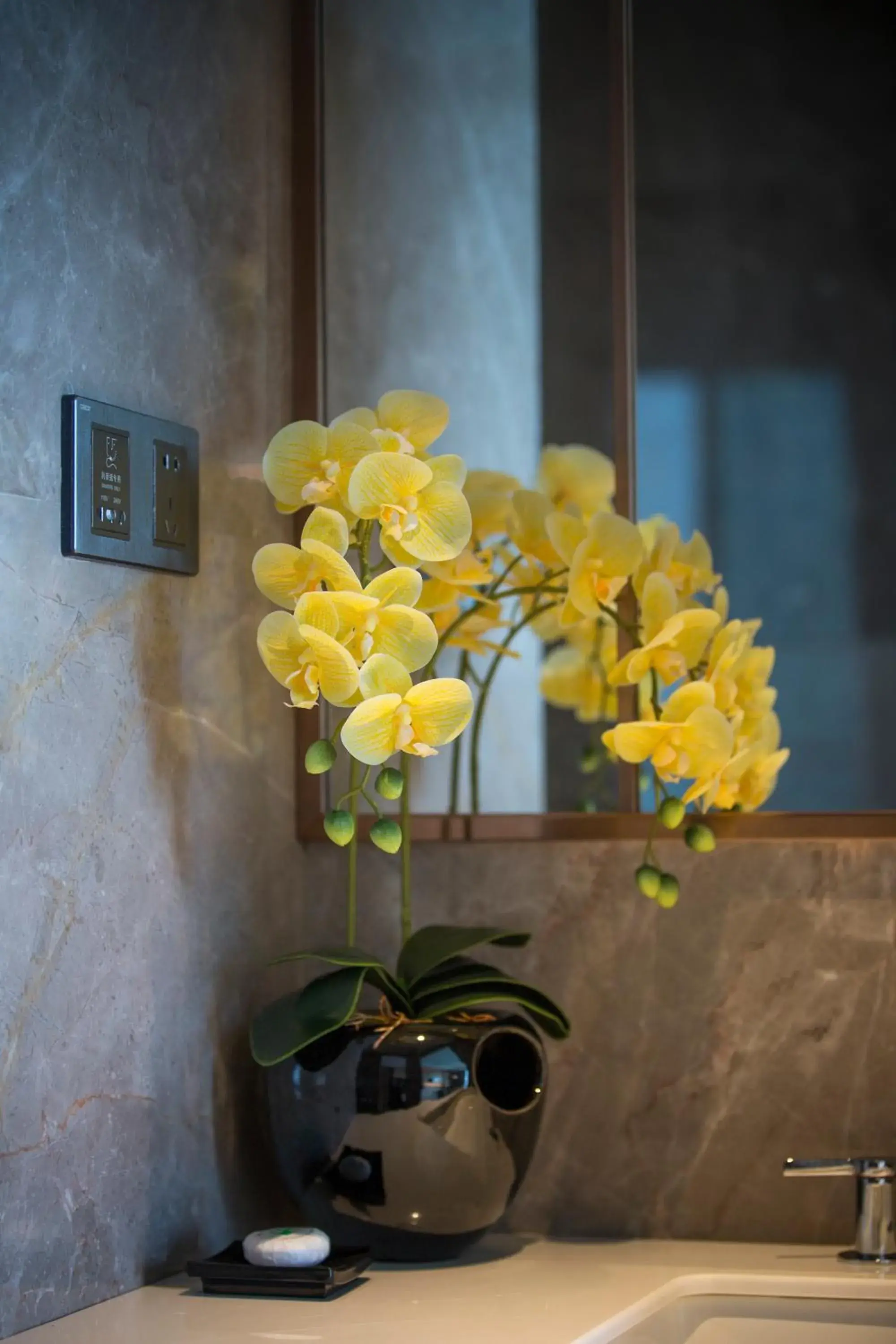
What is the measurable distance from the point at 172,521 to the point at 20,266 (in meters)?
0.25

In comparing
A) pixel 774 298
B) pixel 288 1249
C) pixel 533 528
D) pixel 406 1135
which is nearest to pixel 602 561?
pixel 533 528

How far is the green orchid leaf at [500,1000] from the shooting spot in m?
1.24

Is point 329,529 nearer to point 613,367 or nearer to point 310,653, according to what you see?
point 310,653

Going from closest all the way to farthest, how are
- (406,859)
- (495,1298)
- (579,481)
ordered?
1. (495,1298)
2. (406,859)
3. (579,481)

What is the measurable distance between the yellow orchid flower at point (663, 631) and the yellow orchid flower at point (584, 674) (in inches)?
5.5

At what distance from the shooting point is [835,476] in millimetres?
2379

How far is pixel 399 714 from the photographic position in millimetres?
1148

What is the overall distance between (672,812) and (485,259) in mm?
736

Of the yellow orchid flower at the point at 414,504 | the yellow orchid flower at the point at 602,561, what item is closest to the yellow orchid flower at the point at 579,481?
the yellow orchid flower at the point at 602,561

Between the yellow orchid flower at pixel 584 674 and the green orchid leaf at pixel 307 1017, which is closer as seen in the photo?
the green orchid leaf at pixel 307 1017

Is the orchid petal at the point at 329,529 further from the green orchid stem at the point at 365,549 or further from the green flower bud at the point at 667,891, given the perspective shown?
the green flower bud at the point at 667,891

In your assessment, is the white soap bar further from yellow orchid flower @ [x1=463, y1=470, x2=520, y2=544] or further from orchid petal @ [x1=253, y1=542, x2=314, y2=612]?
yellow orchid flower @ [x1=463, y1=470, x2=520, y2=544]

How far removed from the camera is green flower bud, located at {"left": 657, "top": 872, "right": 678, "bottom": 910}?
126 cm

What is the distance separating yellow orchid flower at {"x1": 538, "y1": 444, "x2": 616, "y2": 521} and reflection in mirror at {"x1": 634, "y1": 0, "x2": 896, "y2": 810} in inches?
24.7
